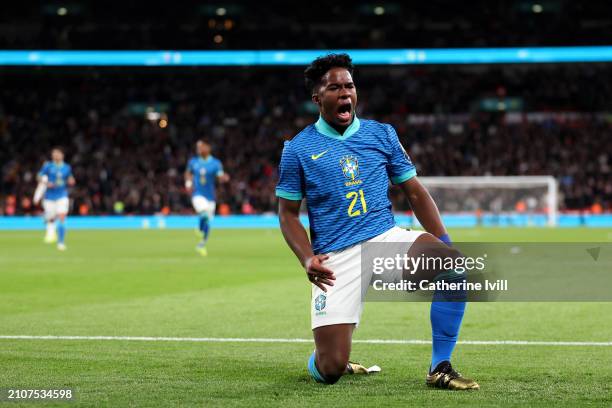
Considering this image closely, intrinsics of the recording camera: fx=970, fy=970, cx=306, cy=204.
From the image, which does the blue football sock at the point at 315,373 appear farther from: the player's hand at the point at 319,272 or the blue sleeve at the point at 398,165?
the blue sleeve at the point at 398,165

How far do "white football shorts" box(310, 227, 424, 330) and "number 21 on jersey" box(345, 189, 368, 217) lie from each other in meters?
0.20

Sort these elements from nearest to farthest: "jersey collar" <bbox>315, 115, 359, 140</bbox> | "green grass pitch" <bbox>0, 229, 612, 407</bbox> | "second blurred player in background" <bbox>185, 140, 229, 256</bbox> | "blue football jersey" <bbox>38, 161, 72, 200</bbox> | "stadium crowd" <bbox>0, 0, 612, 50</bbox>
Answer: "green grass pitch" <bbox>0, 229, 612, 407</bbox> < "jersey collar" <bbox>315, 115, 359, 140</bbox> < "second blurred player in background" <bbox>185, 140, 229, 256</bbox> < "blue football jersey" <bbox>38, 161, 72, 200</bbox> < "stadium crowd" <bbox>0, 0, 612, 50</bbox>

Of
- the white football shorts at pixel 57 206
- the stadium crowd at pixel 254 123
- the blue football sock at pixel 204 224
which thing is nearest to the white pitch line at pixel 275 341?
the blue football sock at pixel 204 224

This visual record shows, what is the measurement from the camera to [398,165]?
6379 mm

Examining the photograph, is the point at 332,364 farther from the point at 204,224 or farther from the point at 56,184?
the point at 56,184

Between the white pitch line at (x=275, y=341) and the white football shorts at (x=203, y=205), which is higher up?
the white football shorts at (x=203, y=205)

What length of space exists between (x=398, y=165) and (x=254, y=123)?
39992 millimetres

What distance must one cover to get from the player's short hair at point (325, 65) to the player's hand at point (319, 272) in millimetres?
1178

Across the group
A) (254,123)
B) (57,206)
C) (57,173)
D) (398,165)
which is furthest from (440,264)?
(254,123)

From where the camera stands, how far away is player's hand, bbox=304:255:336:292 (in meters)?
5.79

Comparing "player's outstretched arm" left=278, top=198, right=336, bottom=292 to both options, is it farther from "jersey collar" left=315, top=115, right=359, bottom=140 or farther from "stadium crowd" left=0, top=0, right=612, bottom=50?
"stadium crowd" left=0, top=0, right=612, bottom=50

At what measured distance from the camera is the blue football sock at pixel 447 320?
5938mm

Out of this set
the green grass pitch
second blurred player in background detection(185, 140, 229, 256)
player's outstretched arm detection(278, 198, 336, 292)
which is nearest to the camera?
the green grass pitch

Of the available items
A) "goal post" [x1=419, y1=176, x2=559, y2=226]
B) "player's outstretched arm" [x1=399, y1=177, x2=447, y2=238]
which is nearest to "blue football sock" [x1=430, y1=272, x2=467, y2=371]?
"player's outstretched arm" [x1=399, y1=177, x2=447, y2=238]
